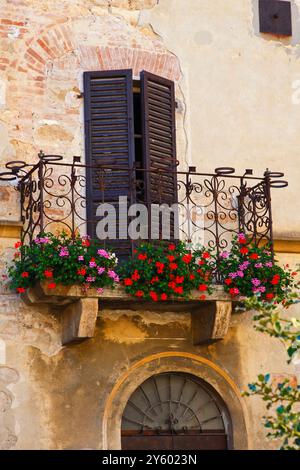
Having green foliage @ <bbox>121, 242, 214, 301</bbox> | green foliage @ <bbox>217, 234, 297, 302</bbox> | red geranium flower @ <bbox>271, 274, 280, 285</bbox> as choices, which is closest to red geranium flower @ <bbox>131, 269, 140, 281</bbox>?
green foliage @ <bbox>121, 242, 214, 301</bbox>

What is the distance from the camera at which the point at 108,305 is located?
11.8 m

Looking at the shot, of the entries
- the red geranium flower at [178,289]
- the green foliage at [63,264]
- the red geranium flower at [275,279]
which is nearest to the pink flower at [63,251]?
the green foliage at [63,264]

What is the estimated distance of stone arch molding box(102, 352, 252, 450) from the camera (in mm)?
11711

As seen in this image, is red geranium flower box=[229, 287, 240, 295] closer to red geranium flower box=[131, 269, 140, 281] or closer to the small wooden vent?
red geranium flower box=[131, 269, 140, 281]

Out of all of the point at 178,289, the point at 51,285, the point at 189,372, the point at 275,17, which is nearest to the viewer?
the point at 51,285

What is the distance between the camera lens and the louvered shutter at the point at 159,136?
12.3m

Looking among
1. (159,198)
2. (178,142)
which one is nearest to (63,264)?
(159,198)

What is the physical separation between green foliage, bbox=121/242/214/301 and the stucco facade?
70cm

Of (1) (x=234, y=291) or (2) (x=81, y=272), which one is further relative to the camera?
(1) (x=234, y=291)

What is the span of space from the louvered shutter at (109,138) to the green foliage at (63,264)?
0.65 metres

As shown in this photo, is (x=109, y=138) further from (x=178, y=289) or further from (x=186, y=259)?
(x=178, y=289)

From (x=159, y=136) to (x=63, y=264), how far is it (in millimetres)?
2159
